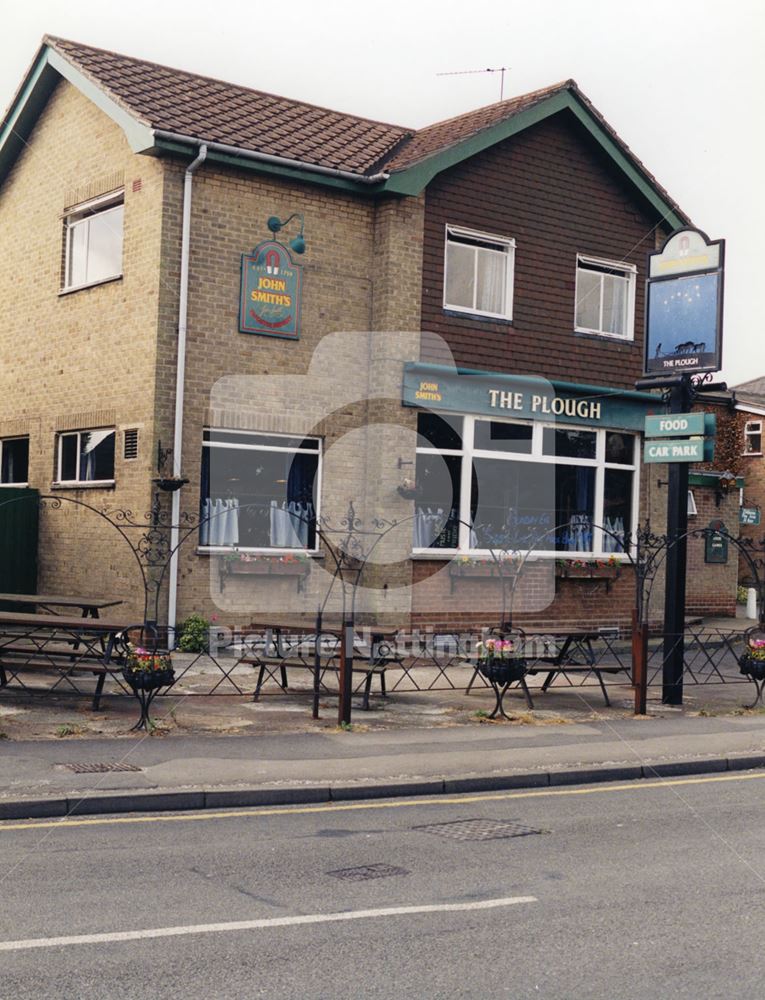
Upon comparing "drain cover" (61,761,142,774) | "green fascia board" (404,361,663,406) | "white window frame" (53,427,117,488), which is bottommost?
"drain cover" (61,761,142,774)

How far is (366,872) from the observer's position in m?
7.18

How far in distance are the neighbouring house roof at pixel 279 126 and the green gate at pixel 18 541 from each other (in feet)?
18.8

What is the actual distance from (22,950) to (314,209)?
14.3 metres

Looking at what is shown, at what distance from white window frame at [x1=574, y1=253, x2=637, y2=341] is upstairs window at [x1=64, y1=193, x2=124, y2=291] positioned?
24.9 ft

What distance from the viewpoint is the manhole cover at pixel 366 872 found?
7047mm

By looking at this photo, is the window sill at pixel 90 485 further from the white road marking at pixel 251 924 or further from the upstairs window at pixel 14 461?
the white road marking at pixel 251 924

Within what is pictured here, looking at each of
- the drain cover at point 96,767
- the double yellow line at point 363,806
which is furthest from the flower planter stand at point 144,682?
the double yellow line at point 363,806

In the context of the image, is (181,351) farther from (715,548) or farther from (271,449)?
(715,548)

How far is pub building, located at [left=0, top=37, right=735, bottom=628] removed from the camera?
17.5 meters

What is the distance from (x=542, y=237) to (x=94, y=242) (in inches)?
284

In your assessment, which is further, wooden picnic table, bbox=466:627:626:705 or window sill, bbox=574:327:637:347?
window sill, bbox=574:327:637:347

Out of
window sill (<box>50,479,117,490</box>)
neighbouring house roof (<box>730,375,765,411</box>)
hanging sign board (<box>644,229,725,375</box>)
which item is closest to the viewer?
hanging sign board (<box>644,229,725,375</box>)

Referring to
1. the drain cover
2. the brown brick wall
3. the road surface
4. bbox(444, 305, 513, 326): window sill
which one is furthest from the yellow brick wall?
the brown brick wall

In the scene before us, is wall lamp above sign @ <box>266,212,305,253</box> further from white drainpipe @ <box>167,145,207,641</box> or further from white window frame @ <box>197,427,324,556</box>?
white window frame @ <box>197,427,324,556</box>
